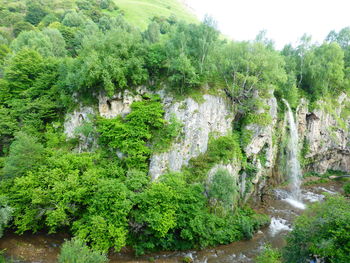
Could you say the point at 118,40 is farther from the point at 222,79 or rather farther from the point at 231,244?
the point at 231,244

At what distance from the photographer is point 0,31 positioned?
49375mm

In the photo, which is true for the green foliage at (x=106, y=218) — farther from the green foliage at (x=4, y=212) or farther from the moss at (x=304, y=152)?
the moss at (x=304, y=152)

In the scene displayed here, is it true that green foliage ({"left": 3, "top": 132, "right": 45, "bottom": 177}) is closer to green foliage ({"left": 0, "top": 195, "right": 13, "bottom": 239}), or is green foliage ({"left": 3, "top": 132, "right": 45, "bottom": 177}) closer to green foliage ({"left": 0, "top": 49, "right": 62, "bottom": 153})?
green foliage ({"left": 0, "top": 195, "right": 13, "bottom": 239})

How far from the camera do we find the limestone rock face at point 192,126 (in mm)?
22141

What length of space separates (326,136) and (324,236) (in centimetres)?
3317

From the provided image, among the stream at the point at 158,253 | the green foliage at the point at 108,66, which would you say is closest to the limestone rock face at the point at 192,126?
the green foliage at the point at 108,66

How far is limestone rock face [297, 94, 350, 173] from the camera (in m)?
35.3

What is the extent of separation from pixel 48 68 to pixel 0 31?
3719 centimetres

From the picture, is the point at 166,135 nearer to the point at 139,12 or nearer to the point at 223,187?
the point at 223,187

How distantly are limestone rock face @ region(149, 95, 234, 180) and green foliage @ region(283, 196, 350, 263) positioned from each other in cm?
1258

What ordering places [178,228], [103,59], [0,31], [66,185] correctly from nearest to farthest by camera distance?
[66,185], [178,228], [103,59], [0,31]

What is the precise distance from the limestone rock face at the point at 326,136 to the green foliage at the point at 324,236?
26.9 m

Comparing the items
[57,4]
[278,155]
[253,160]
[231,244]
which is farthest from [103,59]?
[57,4]

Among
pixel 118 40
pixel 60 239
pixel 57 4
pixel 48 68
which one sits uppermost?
pixel 57 4
